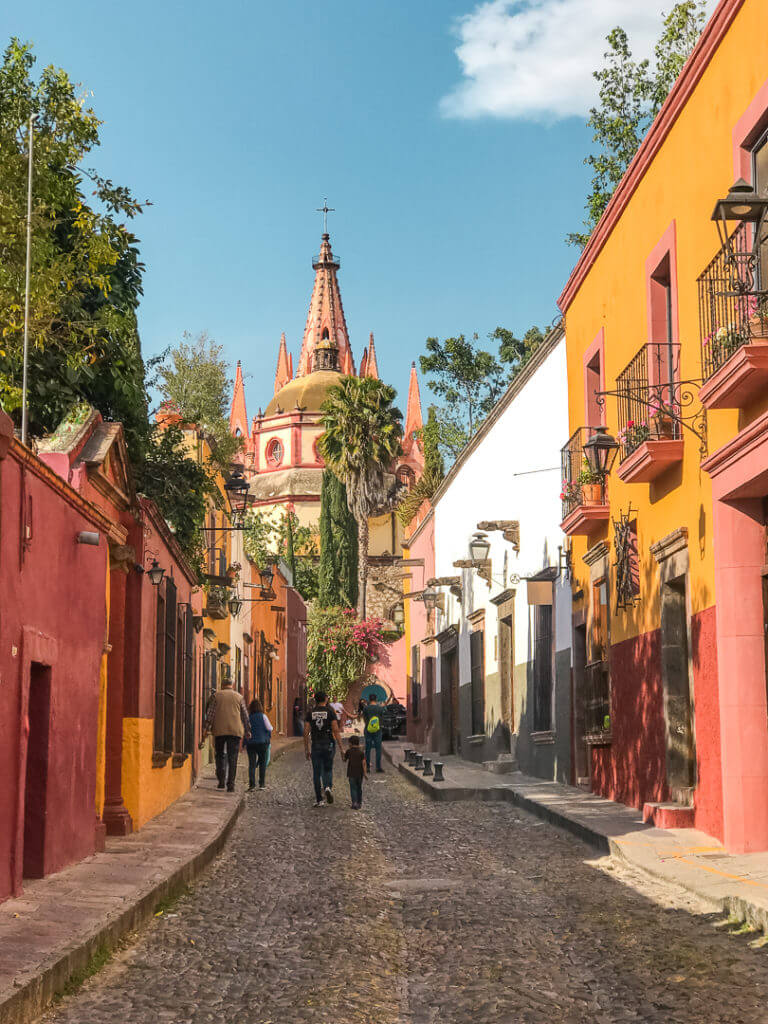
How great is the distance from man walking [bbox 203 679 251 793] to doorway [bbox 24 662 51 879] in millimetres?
9699

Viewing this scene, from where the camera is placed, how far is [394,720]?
4678 cm

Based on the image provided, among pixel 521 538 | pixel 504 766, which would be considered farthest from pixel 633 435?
pixel 504 766

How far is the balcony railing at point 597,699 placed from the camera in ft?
54.3

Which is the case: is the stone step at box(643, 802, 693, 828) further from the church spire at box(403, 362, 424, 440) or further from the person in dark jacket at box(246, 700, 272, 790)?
the church spire at box(403, 362, 424, 440)

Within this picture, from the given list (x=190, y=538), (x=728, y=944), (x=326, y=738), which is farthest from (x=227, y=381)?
(x=728, y=944)

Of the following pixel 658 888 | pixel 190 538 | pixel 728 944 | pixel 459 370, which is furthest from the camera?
pixel 459 370

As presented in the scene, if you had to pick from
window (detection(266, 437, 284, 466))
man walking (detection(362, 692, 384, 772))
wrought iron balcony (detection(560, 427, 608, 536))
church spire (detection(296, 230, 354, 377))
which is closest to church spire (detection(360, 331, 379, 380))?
church spire (detection(296, 230, 354, 377))

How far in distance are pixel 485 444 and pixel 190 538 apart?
8.26 meters

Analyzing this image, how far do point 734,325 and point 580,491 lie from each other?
6402 mm

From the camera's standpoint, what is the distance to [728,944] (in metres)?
7.12

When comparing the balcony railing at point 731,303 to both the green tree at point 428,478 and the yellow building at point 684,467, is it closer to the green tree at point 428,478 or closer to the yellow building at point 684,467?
the yellow building at point 684,467

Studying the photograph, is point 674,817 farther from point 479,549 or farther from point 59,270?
point 479,549

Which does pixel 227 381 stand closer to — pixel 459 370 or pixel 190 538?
pixel 190 538

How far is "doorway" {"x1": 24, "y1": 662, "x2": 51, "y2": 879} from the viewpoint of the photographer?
923 cm
